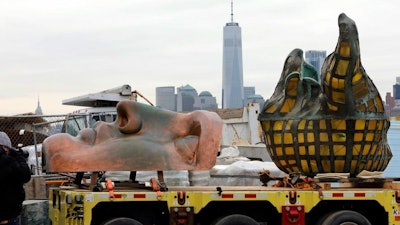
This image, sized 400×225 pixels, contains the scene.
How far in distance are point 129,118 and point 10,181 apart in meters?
2.73

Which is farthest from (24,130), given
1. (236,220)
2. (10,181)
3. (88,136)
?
(10,181)

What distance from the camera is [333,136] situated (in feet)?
37.9

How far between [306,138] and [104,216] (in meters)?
3.23

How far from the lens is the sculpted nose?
10.4 m

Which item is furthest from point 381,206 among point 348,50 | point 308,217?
point 348,50

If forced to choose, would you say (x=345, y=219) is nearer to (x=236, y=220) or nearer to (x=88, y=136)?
(x=236, y=220)

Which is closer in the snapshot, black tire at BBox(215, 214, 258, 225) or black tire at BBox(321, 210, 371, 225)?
black tire at BBox(215, 214, 258, 225)

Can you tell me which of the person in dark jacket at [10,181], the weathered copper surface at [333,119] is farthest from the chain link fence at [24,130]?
the person in dark jacket at [10,181]

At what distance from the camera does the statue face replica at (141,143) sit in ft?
33.6

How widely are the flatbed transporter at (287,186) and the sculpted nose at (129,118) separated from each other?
0.8 inches

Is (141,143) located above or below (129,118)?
below

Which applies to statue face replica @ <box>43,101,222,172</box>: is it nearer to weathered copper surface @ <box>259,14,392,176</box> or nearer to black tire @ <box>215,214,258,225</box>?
black tire @ <box>215,214,258,225</box>

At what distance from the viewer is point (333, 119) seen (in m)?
11.5

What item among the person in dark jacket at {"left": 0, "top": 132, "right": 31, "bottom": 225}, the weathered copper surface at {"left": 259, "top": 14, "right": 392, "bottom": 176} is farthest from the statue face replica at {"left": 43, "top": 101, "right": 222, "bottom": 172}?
the person in dark jacket at {"left": 0, "top": 132, "right": 31, "bottom": 225}
